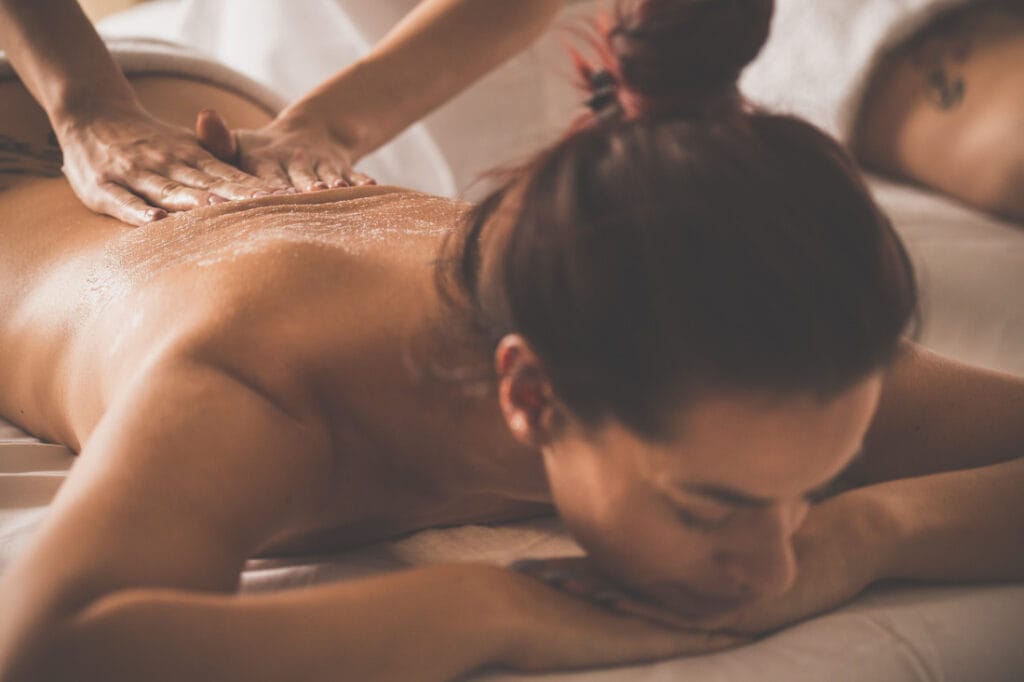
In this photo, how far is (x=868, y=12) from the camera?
1.68m

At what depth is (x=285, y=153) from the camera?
1244 millimetres

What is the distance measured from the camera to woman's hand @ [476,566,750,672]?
70cm

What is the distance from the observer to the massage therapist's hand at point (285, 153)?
1.18 metres

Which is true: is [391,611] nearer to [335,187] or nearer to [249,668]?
[249,668]

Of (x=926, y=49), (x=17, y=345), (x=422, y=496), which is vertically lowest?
(x=926, y=49)

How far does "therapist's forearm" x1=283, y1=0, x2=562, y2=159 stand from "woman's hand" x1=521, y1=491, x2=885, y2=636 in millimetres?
779

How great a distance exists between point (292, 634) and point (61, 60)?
0.98m

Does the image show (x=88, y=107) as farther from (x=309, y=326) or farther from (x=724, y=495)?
(x=724, y=495)

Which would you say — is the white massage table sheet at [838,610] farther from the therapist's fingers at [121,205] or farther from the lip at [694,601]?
the therapist's fingers at [121,205]

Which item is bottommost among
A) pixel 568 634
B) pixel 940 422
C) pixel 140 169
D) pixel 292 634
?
pixel 940 422

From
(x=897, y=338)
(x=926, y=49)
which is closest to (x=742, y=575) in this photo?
(x=897, y=338)

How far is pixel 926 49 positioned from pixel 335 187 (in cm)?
100

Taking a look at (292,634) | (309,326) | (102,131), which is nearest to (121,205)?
(102,131)

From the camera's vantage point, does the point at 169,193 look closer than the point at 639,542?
No
